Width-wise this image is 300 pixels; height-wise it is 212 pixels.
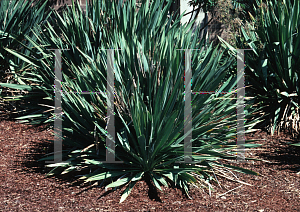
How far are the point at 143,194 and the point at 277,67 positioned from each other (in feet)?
9.36

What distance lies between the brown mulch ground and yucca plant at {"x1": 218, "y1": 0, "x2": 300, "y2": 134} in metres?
1.10

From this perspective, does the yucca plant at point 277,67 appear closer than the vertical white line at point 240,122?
No

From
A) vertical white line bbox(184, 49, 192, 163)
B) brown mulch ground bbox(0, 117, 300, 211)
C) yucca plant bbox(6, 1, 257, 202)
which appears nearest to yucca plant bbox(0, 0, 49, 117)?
brown mulch ground bbox(0, 117, 300, 211)

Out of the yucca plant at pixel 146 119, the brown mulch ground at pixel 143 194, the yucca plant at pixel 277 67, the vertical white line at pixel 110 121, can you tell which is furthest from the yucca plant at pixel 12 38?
the yucca plant at pixel 277 67

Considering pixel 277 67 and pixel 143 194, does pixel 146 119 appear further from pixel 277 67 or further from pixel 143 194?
pixel 277 67

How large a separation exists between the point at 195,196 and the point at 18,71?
3.89 m

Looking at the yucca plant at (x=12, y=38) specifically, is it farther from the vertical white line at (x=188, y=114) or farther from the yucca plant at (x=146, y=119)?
the vertical white line at (x=188, y=114)

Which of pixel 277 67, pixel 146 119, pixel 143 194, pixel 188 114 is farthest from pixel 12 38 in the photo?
pixel 277 67

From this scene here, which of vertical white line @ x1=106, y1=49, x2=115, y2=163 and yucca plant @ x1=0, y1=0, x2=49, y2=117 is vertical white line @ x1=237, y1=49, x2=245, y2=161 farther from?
yucca plant @ x1=0, y1=0, x2=49, y2=117

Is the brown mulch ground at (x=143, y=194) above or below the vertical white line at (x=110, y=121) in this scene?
below

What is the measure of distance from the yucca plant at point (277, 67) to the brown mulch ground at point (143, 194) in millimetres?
1105

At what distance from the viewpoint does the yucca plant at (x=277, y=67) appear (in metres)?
5.21

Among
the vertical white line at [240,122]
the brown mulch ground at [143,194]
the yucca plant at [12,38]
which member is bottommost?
the brown mulch ground at [143,194]

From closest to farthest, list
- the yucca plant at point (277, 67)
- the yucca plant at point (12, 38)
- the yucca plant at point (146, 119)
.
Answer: the yucca plant at point (146, 119) → the yucca plant at point (277, 67) → the yucca plant at point (12, 38)
